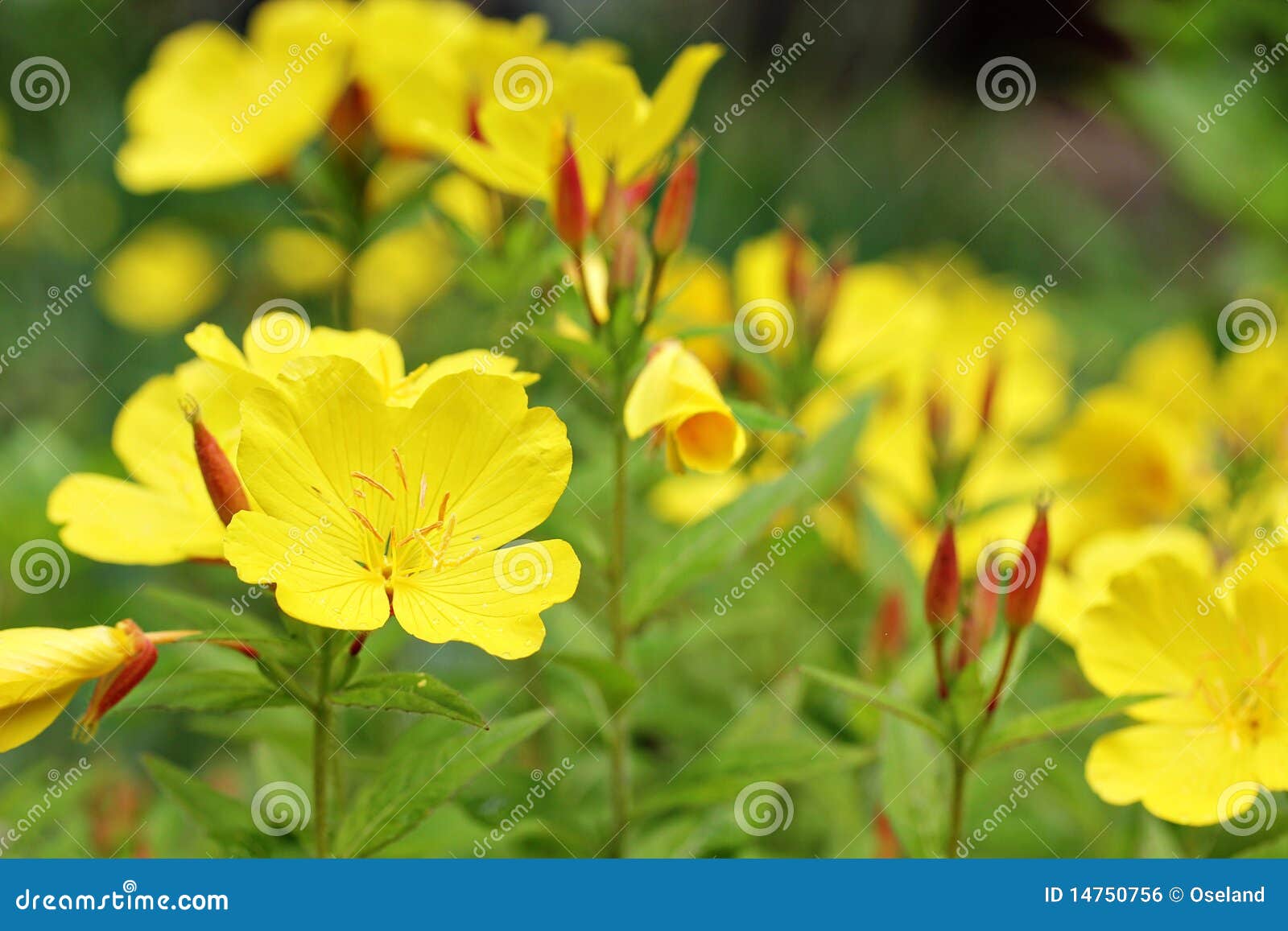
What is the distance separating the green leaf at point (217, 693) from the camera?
3.16 ft

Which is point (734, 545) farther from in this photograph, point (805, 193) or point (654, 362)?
point (805, 193)

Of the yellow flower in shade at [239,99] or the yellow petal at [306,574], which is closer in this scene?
the yellow petal at [306,574]

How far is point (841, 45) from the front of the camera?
15.2 feet

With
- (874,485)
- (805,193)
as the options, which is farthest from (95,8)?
(874,485)

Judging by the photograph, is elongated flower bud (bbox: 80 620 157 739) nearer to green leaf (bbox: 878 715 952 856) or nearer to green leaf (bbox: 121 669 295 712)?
green leaf (bbox: 121 669 295 712)

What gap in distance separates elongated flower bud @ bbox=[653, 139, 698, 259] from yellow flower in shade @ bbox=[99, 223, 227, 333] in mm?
2412

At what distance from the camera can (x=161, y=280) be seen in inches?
142

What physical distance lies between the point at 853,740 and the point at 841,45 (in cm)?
375

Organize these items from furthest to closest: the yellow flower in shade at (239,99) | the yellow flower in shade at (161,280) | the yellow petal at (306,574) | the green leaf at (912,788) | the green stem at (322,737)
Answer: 1. the yellow flower in shade at (161,280)
2. the yellow flower in shade at (239,99)
3. the green leaf at (912,788)
4. the green stem at (322,737)
5. the yellow petal at (306,574)

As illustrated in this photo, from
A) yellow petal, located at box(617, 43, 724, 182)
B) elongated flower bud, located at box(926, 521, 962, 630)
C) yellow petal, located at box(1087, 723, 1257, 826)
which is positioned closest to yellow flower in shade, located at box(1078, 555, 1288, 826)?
yellow petal, located at box(1087, 723, 1257, 826)

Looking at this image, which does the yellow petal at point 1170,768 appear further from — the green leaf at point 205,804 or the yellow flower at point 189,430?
the green leaf at point 205,804

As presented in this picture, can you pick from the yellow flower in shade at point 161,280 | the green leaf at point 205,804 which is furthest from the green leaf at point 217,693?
the yellow flower in shade at point 161,280

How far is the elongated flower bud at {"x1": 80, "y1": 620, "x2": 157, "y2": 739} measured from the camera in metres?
0.90

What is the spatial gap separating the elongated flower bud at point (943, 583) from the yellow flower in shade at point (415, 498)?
36 centimetres
